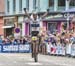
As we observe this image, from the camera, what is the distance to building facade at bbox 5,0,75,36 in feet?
152

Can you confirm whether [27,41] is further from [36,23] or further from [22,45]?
[36,23]

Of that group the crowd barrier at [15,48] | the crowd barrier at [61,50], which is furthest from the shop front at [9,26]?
the crowd barrier at [61,50]

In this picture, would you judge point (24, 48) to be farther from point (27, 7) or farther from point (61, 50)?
point (27, 7)

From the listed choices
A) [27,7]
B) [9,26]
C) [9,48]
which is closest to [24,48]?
[9,48]

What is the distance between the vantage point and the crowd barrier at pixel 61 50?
29375 millimetres

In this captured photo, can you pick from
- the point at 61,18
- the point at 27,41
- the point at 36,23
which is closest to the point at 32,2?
the point at 61,18

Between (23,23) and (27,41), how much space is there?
1581 cm

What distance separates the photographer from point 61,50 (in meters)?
30.7

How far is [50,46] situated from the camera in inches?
1260

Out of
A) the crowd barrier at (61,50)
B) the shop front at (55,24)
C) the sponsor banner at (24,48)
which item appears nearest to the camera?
the crowd barrier at (61,50)

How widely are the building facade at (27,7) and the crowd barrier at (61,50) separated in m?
12.8

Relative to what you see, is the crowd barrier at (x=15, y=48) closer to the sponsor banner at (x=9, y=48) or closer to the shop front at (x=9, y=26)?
the sponsor banner at (x=9, y=48)

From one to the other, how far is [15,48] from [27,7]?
57.9 ft

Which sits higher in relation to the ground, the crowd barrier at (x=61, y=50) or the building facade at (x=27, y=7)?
the building facade at (x=27, y=7)
